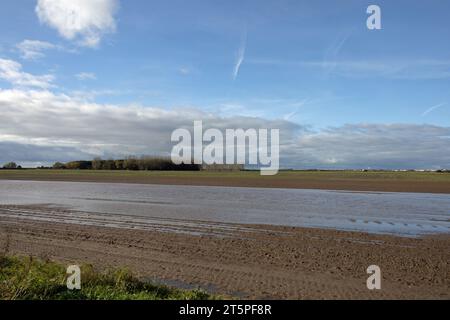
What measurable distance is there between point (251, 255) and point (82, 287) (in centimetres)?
596

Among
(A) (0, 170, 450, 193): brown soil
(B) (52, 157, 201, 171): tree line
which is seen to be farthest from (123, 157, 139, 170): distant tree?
(A) (0, 170, 450, 193): brown soil

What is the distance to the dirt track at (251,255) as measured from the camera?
9.82 metres

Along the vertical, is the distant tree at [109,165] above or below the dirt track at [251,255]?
above

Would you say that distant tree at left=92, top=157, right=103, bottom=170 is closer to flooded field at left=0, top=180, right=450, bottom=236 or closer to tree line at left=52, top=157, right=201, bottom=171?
tree line at left=52, top=157, right=201, bottom=171

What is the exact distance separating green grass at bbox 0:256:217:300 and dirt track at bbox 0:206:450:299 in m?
1.43

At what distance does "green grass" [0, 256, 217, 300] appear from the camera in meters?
7.54

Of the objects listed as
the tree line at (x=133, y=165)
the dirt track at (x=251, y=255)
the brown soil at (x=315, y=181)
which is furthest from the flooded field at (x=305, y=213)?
the tree line at (x=133, y=165)

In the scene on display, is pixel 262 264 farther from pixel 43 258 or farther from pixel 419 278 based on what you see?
pixel 43 258

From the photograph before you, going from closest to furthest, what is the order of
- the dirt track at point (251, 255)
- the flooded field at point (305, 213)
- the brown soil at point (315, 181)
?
1. the dirt track at point (251, 255)
2. the flooded field at point (305, 213)
3. the brown soil at point (315, 181)

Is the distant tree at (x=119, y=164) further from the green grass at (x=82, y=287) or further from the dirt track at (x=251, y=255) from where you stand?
the green grass at (x=82, y=287)

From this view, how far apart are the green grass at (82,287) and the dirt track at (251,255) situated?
4.70 feet

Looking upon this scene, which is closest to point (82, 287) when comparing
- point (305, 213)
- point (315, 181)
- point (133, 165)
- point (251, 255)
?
point (251, 255)

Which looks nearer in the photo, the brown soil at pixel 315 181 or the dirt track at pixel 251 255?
the dirt track at pixel 251 255

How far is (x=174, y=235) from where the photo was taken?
54.6ft
